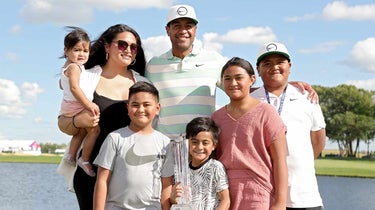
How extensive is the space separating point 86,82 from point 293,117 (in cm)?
188

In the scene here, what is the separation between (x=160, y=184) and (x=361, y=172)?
4992 cm

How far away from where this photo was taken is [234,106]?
4445 mm

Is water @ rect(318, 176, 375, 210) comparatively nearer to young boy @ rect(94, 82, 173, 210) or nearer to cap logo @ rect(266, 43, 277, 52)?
cap logo @ rect(266, 43, 277, 52)

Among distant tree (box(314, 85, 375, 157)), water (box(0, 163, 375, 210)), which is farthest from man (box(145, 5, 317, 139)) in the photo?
distant tree (box(314, 85, 375, 157))

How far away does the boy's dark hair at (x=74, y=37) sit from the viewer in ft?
18.7

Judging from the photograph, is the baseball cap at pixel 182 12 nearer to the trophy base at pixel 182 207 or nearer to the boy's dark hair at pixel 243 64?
the boy's dark hair at pixel 243 64

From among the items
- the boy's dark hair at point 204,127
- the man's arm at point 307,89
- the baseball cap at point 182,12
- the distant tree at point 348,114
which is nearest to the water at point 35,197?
the baseball cap at point 182,12

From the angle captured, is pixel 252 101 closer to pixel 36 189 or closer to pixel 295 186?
pixel 295 186

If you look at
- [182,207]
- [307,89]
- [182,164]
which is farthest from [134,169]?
[307,89]

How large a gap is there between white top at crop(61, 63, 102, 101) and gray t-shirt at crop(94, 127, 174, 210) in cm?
79

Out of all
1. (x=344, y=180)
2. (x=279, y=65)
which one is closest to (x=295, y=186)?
(x=279, y=65)

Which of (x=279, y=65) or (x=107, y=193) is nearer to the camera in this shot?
(x=107, y=193)

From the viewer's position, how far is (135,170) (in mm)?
4410

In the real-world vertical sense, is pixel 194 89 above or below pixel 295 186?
above
